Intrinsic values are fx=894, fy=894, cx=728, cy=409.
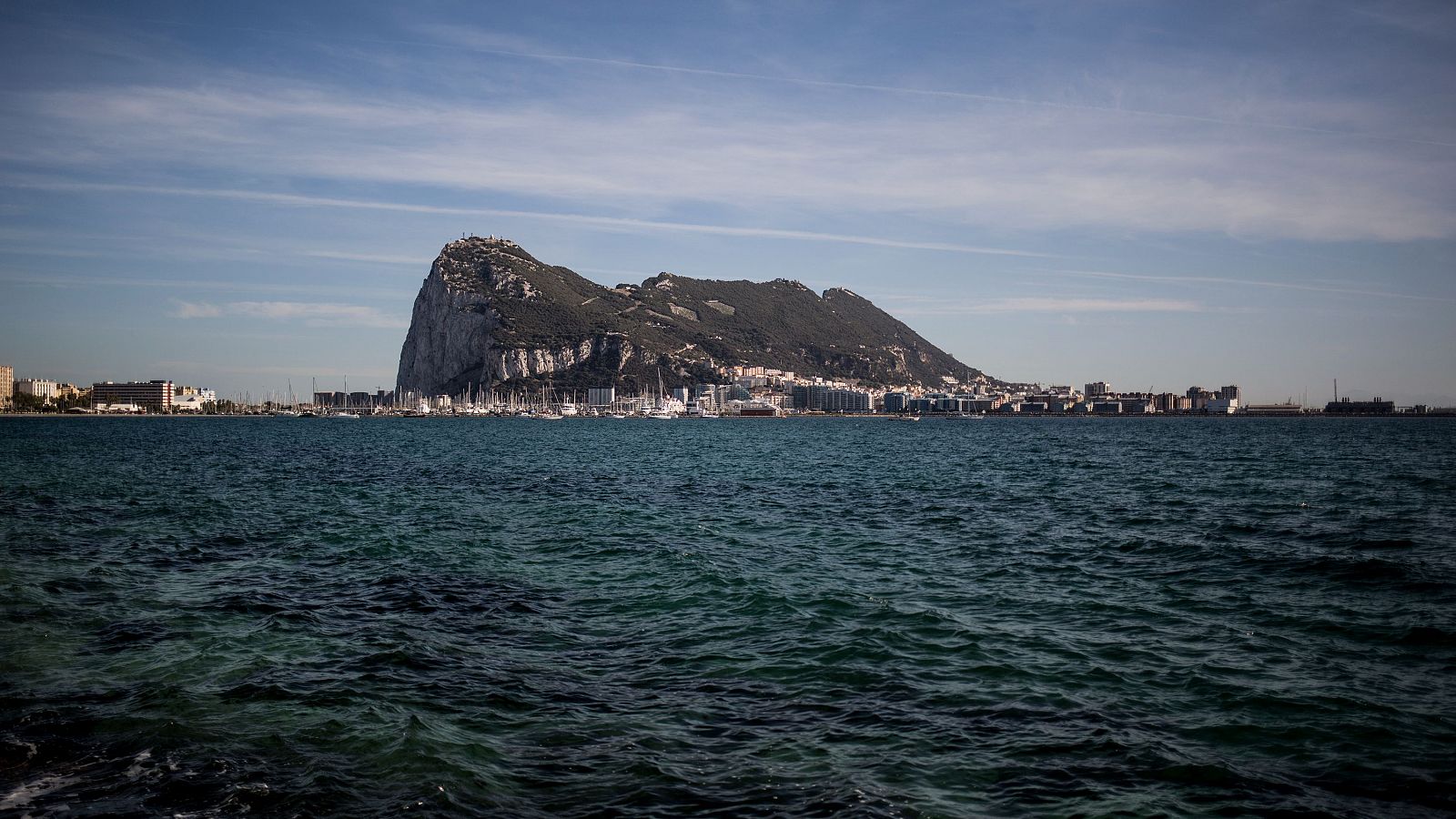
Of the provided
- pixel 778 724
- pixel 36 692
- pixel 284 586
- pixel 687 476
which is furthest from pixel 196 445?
pixel 778 724

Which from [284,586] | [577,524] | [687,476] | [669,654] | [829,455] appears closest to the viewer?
[669,654]

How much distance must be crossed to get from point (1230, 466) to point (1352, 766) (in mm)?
53793

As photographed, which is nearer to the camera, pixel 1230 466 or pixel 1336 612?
pixel 1336 612

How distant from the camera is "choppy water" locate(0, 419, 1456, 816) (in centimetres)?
955

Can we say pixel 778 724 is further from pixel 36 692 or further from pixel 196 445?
pixel 196 445

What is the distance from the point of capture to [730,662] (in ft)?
46.4

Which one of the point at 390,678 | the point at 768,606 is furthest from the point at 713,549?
the point at 390,678

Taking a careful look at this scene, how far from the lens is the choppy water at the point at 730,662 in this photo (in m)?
9.55

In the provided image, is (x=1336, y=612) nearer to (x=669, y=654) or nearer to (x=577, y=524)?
(x=669, y=654)

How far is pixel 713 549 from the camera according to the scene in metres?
25.0

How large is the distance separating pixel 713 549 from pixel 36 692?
51.1 feet

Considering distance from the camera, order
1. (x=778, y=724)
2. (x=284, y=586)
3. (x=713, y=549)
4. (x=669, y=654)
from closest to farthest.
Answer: (x=778, y=724) < (x=669, y=654) < (x=284, y=586) < (x=713, y=549)

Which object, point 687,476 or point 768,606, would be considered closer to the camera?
point 768,606

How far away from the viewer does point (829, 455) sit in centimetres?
7419
